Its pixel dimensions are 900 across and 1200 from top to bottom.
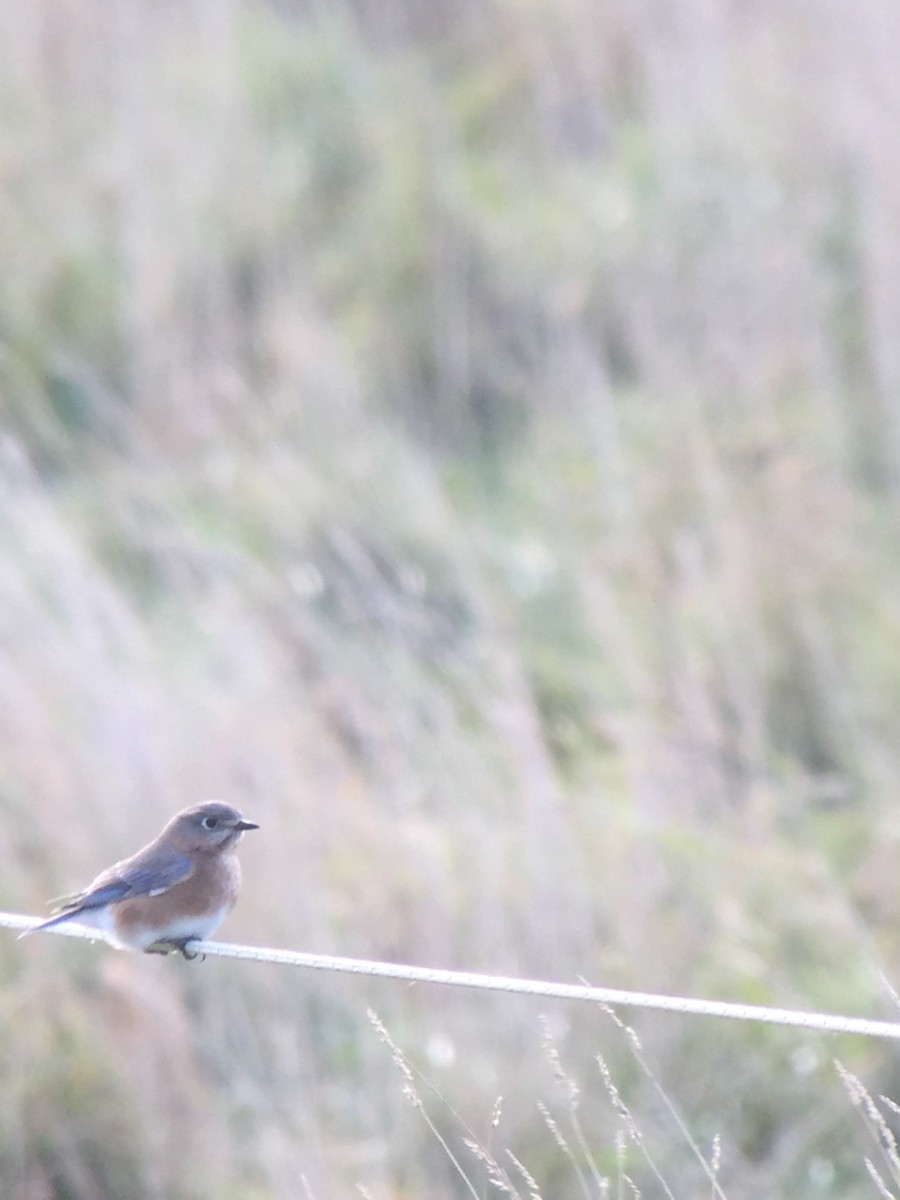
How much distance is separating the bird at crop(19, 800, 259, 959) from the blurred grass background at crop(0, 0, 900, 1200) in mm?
675

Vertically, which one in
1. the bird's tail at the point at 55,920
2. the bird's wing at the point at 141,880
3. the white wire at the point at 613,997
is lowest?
the white wire at the point at 613,997

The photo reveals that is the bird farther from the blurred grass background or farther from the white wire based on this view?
the white wire

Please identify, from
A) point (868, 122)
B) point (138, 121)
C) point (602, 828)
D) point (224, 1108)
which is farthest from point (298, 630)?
point (138, 121)

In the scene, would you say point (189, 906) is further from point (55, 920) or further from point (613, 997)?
point (613, 997)

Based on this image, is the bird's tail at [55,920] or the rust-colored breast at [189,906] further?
the rust-colored breast at [189,906]

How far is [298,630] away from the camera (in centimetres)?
502

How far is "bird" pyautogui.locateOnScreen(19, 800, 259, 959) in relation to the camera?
327cm

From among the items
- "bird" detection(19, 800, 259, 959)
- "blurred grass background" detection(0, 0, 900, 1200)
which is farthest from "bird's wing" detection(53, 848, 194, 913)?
"blurred grass background" detection(0, 0, 900, 1200)

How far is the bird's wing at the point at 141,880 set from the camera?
3281 mm

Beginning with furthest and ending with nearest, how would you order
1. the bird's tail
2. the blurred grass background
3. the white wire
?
the blurred grass background → the bird's tail → the white wire

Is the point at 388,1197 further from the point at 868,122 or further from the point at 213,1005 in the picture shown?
the point at 868,122

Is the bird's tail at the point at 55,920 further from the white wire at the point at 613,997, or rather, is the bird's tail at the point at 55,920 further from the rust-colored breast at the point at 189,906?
the white wire at the point at 613,997

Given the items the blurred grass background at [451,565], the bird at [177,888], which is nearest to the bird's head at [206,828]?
the bird at [177,888]

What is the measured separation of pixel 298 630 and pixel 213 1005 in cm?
118
